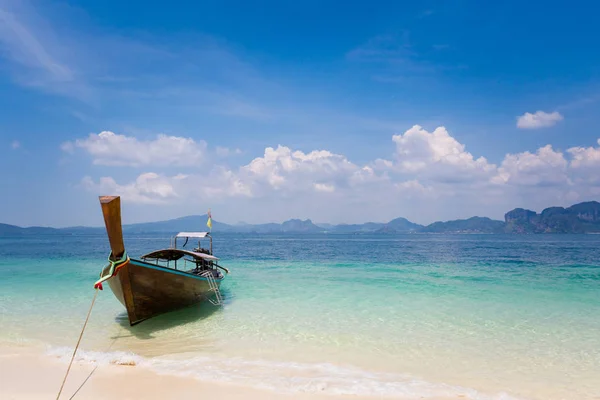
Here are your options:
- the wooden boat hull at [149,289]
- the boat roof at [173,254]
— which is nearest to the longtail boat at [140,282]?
the wooden boat hull at [149,289]

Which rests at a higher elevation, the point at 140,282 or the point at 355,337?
the point at 140,282

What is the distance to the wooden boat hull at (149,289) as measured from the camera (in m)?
11.8

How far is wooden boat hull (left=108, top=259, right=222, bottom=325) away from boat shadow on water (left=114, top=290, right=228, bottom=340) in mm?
238

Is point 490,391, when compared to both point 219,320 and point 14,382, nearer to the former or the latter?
point 219,320

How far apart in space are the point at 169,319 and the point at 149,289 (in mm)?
1533

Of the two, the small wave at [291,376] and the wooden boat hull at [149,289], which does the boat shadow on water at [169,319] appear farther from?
the small wave at [291,376]

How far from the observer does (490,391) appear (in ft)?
25.7

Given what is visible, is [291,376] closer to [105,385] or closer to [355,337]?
[355,337]

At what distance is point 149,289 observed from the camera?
1251 centimetres

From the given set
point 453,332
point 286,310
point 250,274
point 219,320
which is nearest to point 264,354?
point 219,320

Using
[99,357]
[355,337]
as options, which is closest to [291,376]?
[355,337]

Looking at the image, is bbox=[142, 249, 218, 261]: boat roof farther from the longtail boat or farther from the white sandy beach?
the white sandy beach

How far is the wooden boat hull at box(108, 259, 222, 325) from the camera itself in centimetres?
1177

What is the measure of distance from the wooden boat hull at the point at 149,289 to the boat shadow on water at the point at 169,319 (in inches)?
9.4
